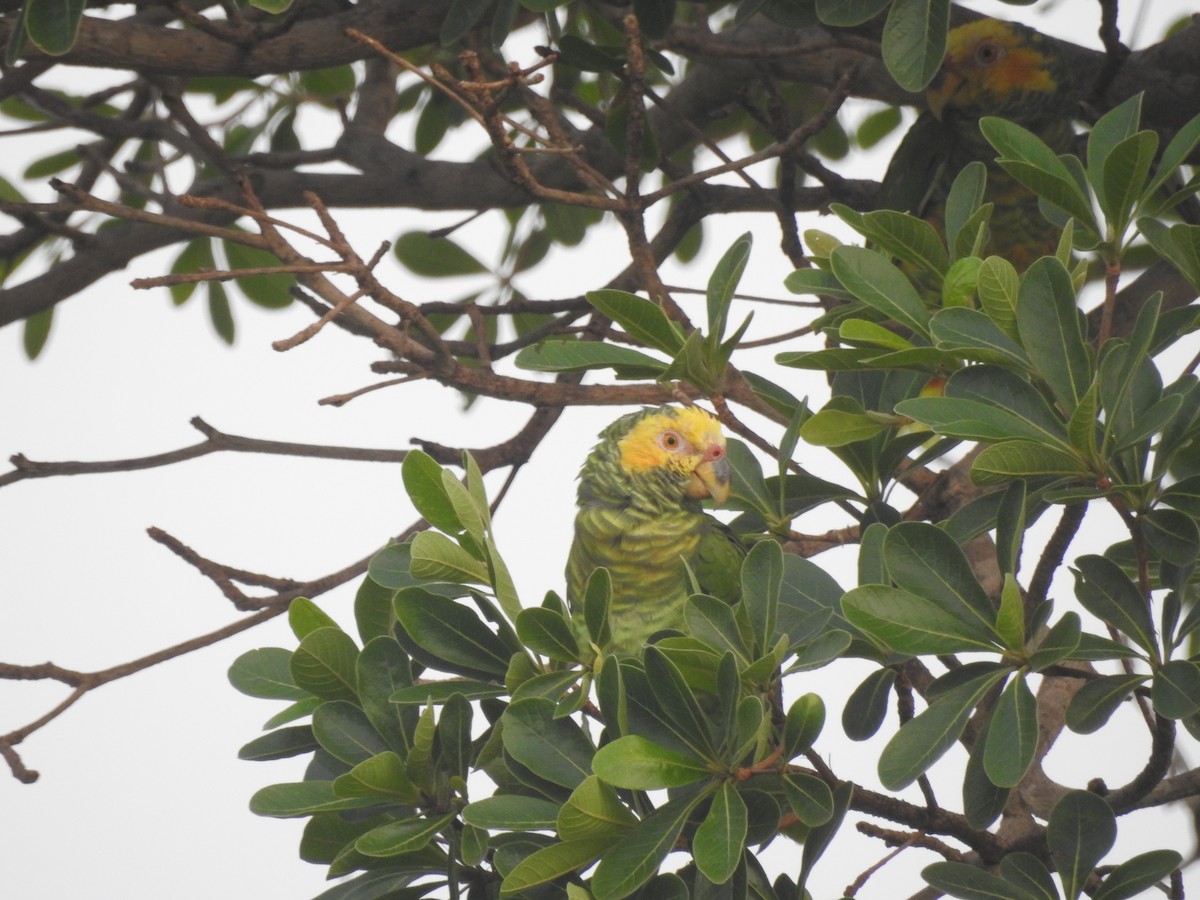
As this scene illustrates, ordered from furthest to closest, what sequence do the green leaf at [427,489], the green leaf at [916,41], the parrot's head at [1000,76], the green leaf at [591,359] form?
the parrot's head at [1000,76] → the green leaf at [916,41] → the green leaf at [591,359] → the green leaf at [427,489]

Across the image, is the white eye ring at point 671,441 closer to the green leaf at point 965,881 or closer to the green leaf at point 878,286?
the green leaf at point 878,286

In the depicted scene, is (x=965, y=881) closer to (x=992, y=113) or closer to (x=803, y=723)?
(x=803, y=723)

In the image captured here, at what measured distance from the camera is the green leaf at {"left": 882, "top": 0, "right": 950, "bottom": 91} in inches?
47.9

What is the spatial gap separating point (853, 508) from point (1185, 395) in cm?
38

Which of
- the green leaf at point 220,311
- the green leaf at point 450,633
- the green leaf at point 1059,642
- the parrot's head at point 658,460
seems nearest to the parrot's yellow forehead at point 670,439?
the parrot's head at point 658,460

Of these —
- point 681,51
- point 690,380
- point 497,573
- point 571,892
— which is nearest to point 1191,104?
point 681,51

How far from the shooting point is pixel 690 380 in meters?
1.09

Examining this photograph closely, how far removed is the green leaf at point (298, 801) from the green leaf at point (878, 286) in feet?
1.78

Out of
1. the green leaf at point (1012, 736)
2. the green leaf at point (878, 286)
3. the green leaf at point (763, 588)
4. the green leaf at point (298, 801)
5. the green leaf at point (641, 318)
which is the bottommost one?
the green leaf at point (298, 801)

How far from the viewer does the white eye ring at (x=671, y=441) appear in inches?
58.0

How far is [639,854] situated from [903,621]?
24 centimetres

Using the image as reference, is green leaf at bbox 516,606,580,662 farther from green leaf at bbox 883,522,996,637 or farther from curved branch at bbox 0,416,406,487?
curved branch at bbox 0,416,406,487

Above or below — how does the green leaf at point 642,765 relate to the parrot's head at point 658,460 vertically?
below

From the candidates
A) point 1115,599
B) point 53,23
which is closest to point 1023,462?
point 1115,599
